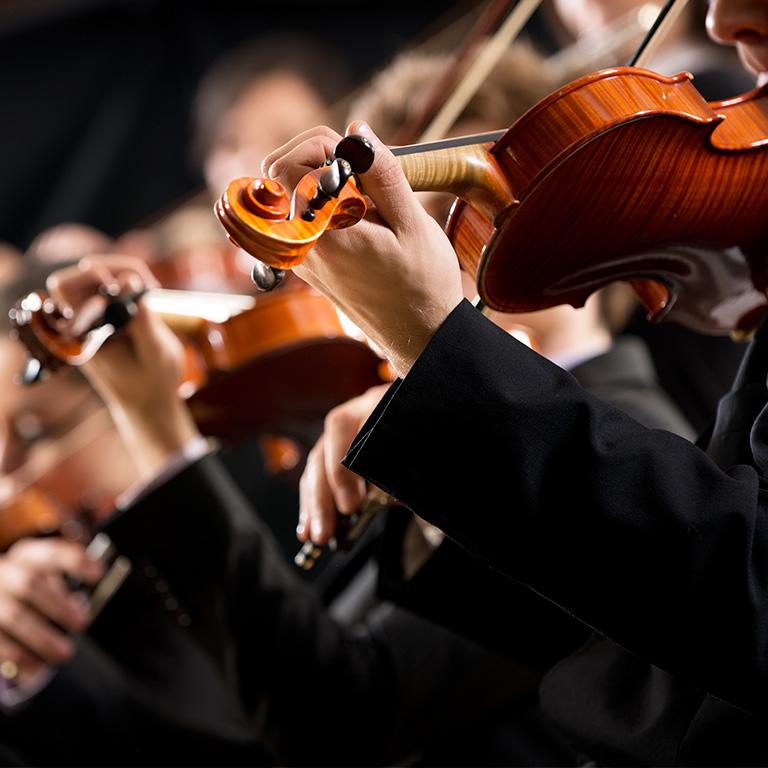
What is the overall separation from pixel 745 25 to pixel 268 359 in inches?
20.8

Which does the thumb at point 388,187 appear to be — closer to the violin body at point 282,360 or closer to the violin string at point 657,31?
the violin string at point 657,31

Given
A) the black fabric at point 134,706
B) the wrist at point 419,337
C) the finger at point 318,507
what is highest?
the wrist at point 419,337

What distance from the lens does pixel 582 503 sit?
503 mm

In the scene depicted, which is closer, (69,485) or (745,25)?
(745,25)

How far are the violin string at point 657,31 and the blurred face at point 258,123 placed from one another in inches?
44.0

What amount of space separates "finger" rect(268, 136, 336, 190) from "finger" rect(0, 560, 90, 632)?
2.43 ft

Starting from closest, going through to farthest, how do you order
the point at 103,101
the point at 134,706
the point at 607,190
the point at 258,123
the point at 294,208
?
1. the point at 294,208
2. the point at 607,190
3. the point at 134,706
4. the point at 258,123
5. the point at 103,101

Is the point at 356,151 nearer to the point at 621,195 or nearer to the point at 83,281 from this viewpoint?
the point at 621,195

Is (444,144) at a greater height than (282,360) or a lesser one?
greater

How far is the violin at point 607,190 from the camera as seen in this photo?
574mm

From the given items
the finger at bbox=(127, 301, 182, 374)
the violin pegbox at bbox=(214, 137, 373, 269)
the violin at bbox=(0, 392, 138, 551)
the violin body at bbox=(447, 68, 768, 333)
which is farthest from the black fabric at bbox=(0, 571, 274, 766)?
the violin pegbox at bbox=(214, 137, 373, 269)

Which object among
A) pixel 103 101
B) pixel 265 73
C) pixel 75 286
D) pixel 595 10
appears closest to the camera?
pixel 75 286

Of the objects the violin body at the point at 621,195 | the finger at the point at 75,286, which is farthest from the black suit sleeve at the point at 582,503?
the finger at the point at 75,286

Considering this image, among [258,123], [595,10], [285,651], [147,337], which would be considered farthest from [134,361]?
[258,123]
